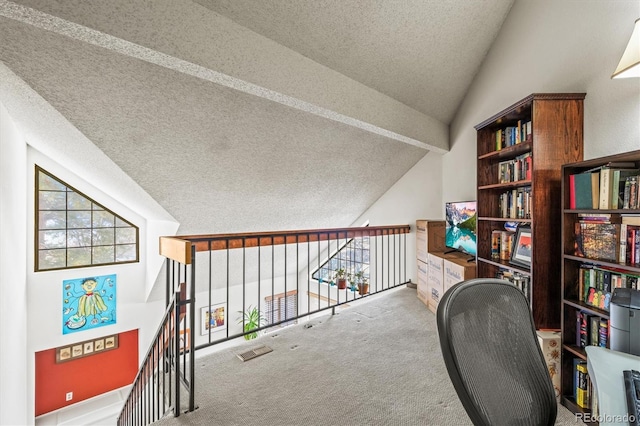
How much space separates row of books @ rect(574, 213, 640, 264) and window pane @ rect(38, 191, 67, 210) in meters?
7.12

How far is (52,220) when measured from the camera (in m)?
5.12

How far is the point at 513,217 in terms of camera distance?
2.46 metres

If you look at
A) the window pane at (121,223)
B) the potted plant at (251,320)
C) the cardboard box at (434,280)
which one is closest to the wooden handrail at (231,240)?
the cardboard box at (434,280)

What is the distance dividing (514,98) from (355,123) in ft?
5.05

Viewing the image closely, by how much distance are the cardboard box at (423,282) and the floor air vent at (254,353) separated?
2.13 m

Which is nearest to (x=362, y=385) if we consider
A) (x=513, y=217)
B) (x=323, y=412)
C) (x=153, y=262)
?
(x=323, y=412)

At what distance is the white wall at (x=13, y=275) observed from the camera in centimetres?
296

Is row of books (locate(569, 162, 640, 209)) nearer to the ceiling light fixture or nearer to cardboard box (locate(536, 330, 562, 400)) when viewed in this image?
the ceiling light fixture

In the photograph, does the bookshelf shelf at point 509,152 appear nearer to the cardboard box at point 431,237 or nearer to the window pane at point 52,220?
the cardboard box at point 431,237

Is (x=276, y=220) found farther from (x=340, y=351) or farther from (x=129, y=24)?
(x=129, y=24)

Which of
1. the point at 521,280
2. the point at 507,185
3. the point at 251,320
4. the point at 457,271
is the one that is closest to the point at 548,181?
the point at 507,185

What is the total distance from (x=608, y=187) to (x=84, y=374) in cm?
772

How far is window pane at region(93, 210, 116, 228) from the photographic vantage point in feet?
18.0

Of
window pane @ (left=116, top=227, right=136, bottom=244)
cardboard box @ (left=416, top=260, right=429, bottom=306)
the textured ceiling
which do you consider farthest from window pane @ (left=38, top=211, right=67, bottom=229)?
cardboard box @ (left=416, top=260, right=429, bottom=306)
